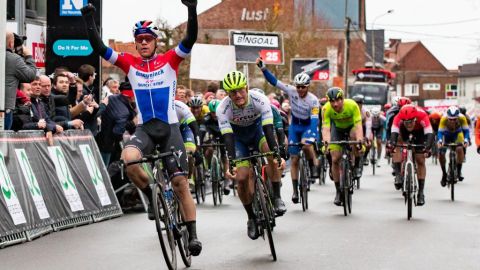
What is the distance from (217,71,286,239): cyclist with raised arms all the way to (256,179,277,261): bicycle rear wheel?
304 mm

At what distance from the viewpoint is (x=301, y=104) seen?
17250 millimetres

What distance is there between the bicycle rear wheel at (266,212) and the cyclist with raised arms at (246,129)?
12.0 inches

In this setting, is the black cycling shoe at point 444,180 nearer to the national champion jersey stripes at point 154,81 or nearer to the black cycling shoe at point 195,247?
the national champion jersey stripes at point 154,81

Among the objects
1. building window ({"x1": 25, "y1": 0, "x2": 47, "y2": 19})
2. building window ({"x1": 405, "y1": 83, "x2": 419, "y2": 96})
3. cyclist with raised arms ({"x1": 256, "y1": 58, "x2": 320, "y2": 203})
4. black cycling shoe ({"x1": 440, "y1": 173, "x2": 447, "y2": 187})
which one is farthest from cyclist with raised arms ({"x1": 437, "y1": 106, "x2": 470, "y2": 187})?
building window ({"x1": 405, "y1": 83, "x2": 419, "y2": 96})

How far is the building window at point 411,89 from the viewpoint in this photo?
160250mm

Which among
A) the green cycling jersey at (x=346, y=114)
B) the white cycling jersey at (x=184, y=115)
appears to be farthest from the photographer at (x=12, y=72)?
the green cycling jersey at (x=346, y=114)

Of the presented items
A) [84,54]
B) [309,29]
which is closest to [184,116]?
[84,54]

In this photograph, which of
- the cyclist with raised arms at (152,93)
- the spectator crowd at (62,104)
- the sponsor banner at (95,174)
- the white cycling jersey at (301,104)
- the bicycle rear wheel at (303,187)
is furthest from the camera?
the white cycling jersey at (301,104)

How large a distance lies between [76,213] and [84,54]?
5563 millimetres

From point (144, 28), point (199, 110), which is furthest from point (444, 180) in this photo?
point (144, 28)

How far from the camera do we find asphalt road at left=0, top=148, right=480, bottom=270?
1026cm

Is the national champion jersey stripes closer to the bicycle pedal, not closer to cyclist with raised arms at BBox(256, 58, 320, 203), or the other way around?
the bicycle pedal

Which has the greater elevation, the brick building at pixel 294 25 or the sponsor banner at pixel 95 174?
the brick building at pixel 294 25

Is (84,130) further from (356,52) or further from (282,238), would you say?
(356,52)
